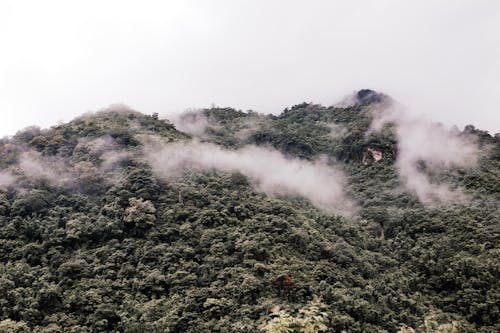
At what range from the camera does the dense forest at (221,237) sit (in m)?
25.1

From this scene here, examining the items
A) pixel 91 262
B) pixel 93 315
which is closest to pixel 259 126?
pixel 91 262

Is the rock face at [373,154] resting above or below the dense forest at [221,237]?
above

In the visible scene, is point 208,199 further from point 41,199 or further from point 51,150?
point 51,150

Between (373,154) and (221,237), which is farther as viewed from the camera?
(373,154)

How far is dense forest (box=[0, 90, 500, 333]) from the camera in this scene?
25.1 metres

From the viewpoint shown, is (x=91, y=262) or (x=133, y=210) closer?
(x=91, y=262)

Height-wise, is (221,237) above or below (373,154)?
below

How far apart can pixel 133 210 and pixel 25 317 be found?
1006cm

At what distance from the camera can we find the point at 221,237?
31109 millimetres

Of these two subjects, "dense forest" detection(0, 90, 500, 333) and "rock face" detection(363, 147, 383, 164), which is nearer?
"dense forest" detection(0, 90, 500, 333)

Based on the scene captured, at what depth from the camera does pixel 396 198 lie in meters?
46.2

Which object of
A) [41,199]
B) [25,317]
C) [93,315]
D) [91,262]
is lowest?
[25,317]

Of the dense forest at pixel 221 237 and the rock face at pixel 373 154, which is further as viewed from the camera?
the rock face at pixel 373 154

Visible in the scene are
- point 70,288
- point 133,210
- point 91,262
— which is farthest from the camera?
point 133,210
